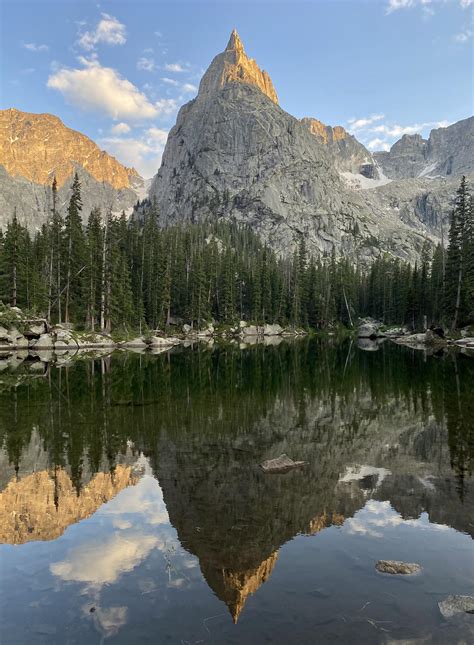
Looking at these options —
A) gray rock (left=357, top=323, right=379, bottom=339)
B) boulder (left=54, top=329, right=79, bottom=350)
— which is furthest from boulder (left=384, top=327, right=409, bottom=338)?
boulder (left=54, top=329, right=79, bottom=350)

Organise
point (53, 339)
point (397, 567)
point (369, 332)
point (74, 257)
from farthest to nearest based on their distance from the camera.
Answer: point (369, 332)
point (74, 257)
point (53, 339)
point (397, 567)

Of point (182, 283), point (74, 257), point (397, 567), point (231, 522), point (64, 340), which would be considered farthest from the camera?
point (182, 283)

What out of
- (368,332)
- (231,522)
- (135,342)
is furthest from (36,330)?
(368,332)

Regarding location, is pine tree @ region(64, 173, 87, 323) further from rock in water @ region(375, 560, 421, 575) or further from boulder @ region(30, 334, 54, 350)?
rock in water @ region(375, 560, 421, 575)

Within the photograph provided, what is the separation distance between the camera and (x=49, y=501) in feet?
42.5

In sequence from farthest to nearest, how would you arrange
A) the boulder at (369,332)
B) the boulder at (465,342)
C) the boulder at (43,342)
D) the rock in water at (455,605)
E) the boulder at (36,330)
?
the boulder at (369,332)
the boulder at (465,342)
the boulder at (43,342)
the boulder at (36,330)
the rock in water at (455,605)

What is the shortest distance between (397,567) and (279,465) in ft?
20.4

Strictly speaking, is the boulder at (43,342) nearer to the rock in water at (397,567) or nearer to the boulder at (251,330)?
the boulder at (251,330)

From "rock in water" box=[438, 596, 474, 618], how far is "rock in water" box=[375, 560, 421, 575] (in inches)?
44.2

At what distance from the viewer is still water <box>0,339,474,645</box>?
7746mm

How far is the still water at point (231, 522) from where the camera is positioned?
7.75 metres

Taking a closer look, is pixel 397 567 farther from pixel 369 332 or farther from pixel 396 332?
pixel 396 332

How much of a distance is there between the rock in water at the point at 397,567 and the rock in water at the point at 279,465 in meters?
5.66

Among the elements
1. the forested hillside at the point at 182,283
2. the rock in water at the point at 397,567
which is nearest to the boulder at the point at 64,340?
the forested hillside at the point at 182,283
